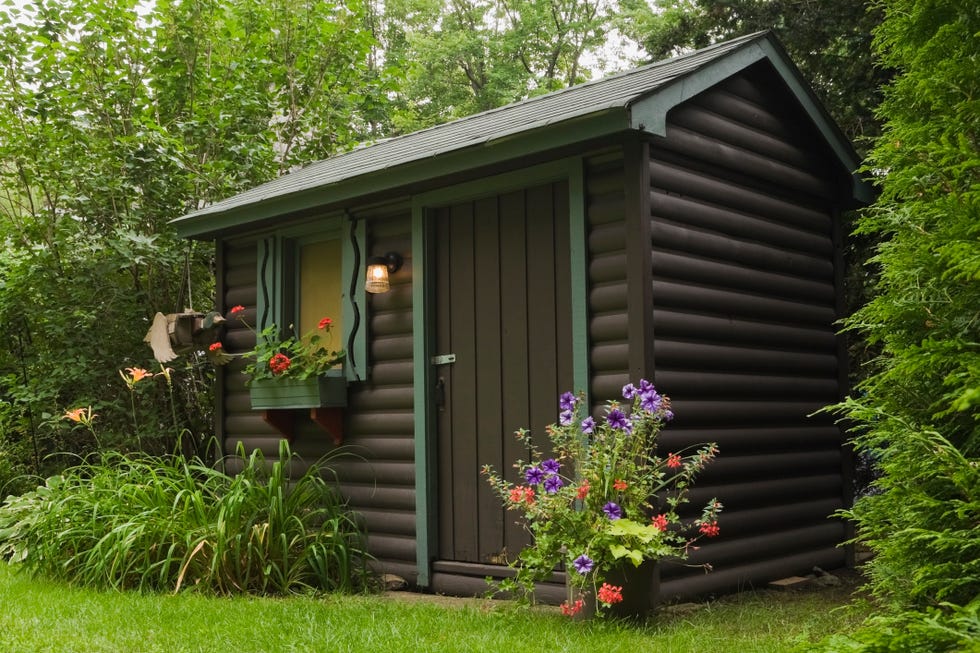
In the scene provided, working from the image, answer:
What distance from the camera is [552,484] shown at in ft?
16.4

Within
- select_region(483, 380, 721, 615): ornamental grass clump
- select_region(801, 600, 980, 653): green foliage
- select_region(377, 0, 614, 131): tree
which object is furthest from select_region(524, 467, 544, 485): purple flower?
select_region(377, 0, 614, 131): tree

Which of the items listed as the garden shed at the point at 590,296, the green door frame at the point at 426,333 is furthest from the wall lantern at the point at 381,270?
the green door frame at the point at 426,333

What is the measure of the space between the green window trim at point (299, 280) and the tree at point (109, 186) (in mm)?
1906

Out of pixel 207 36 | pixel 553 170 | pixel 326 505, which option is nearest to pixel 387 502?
pixel 326 505

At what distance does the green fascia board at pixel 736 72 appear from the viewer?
5.32 meters

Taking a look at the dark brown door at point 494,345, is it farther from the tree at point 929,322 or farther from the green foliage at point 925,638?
the green foliage at point 925,638

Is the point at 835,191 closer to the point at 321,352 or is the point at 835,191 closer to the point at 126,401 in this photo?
the point at 321,352

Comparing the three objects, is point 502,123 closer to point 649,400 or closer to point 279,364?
point 279,364

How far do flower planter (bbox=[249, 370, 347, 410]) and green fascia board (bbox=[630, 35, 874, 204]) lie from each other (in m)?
2.84

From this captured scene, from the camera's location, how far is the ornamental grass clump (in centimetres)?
481

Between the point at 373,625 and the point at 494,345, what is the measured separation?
195 cm

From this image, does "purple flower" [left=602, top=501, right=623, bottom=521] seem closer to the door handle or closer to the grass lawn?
the grass lawn

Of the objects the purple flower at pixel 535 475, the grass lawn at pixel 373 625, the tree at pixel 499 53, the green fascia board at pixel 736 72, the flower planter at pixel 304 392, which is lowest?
the grass lawn at pixel 373 625

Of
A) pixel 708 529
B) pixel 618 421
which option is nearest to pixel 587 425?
pixel 618 421
